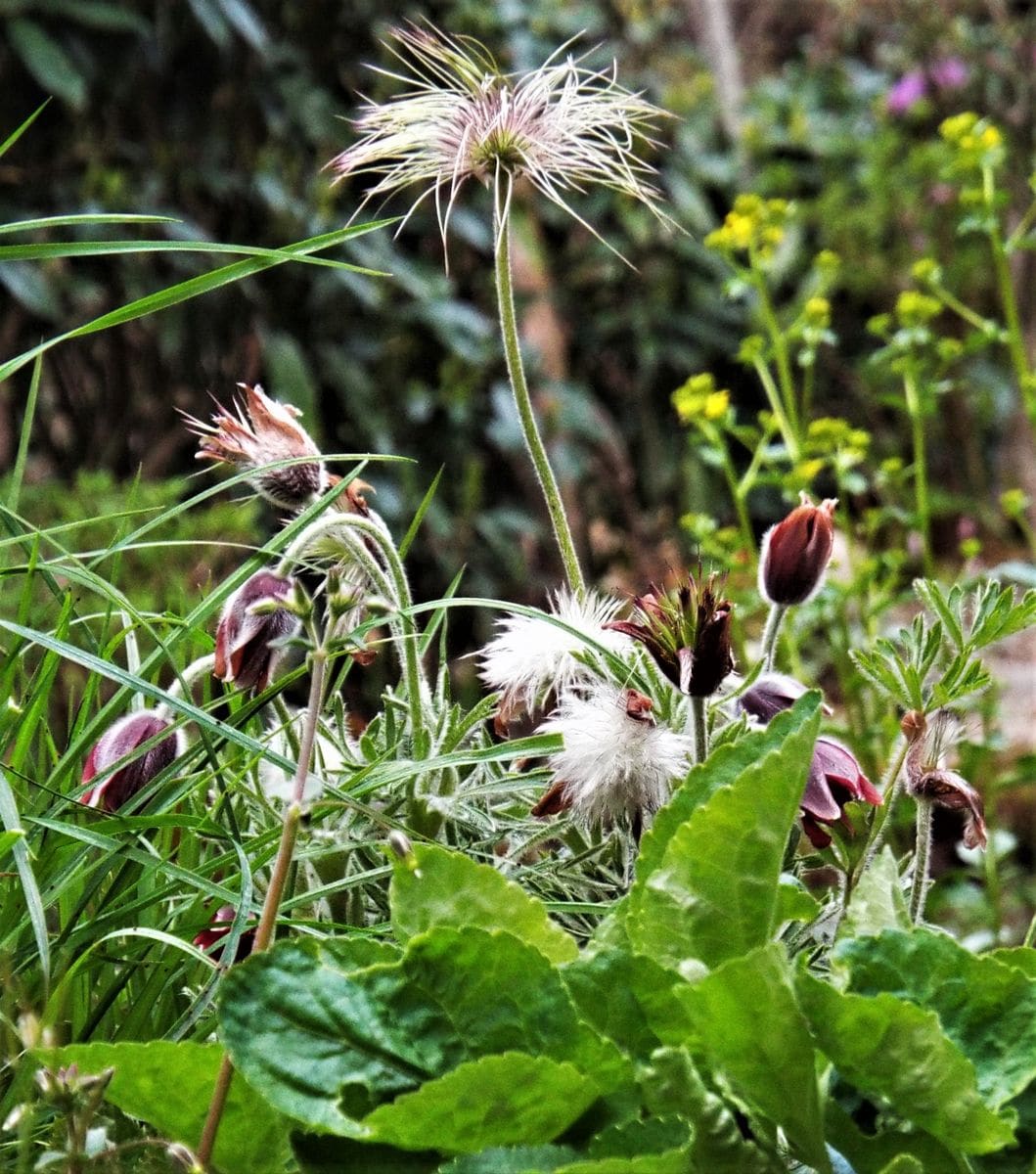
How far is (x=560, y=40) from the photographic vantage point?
11.9 feet

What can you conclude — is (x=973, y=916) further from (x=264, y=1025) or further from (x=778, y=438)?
(x=778, y=438)

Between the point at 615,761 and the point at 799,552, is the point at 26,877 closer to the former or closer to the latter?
the point at 615,761

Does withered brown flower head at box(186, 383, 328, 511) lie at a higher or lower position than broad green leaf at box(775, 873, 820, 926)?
higher

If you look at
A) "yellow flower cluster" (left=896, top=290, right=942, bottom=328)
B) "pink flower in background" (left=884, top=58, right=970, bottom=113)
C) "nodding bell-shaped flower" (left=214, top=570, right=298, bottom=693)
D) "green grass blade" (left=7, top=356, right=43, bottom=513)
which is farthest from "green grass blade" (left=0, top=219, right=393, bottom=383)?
"pink flower in background" (left=884, top=58, right=970, bottom=113)

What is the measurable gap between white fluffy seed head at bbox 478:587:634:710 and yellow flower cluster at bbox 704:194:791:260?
0.81 meters

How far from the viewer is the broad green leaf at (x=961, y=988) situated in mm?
501

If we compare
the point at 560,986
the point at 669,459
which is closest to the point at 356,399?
the point at 669,459

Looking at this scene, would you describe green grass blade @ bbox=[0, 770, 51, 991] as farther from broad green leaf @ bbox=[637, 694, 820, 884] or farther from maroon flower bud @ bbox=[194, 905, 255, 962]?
broad green leaf @ bbox=[637, 694, 820, 884]

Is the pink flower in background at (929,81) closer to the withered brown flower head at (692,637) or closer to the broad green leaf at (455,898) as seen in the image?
the withered brown flower head at (692,637)

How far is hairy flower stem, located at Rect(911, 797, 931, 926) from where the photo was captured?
27.7 inches

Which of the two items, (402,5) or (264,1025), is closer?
(264,1025)

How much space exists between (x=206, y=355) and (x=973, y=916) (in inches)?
72.7

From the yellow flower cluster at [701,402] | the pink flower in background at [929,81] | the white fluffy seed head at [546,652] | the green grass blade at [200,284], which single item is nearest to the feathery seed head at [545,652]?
the white fluffy seed head at [546,652]

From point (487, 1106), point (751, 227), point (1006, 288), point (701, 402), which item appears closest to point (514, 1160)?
point (487, 1106)
